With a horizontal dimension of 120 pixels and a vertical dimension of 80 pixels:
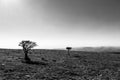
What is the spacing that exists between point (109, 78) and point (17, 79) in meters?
11.8

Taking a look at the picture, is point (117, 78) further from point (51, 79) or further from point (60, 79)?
A: point (51, 79)

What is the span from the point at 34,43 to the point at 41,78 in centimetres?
1445

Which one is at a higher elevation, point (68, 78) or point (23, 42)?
point (23, 42)

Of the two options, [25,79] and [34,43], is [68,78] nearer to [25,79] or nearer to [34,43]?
[25,79]

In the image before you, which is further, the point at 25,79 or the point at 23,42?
the point at 23,42

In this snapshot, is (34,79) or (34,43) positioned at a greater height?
(34,43)

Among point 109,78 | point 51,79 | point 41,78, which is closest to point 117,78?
point 109,78

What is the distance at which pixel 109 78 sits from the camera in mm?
17766

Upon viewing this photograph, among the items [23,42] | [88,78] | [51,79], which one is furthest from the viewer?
[23,42]

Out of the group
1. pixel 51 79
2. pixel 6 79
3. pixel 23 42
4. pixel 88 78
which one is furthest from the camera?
pixel 23 42

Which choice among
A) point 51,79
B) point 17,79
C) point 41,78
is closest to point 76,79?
point 51,79

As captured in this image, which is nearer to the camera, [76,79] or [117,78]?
[76,79]

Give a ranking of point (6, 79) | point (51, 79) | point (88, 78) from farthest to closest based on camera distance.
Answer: point (88, 78)
point (51, 79)
point (6, 79)

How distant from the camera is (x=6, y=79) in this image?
1465cm
